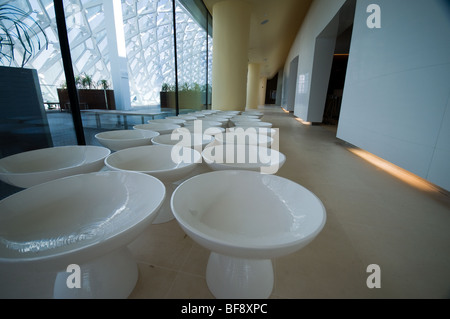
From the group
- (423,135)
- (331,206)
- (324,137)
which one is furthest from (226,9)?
(331,206)

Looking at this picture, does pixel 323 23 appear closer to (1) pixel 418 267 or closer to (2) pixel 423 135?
(2) pixel 423 135

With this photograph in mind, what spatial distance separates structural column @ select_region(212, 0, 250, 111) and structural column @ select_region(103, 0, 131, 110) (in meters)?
3.43

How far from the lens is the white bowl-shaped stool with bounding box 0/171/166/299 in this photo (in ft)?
2.36

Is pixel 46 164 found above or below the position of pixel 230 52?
below

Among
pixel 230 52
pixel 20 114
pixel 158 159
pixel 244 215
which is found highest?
pixel 230 52

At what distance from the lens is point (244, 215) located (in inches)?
40.1

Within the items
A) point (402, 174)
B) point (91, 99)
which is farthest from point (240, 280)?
point (402, 174)

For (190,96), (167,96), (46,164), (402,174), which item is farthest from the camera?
(190,96)

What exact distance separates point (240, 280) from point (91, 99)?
2450 millimetres

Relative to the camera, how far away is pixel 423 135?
192 cm

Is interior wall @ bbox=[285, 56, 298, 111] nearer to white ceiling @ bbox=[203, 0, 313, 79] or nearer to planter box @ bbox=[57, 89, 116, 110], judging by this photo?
white ceiling @ bbox=[203, 0, 313, 79]

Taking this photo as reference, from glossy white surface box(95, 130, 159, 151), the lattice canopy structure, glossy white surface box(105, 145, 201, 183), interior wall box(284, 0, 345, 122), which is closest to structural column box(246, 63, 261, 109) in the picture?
interior wall box(284, 0, 345, 122)

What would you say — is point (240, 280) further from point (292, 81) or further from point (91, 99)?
point (292, 81)

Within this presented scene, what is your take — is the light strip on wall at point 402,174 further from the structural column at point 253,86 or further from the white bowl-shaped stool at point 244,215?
the structural column at point 253,86
